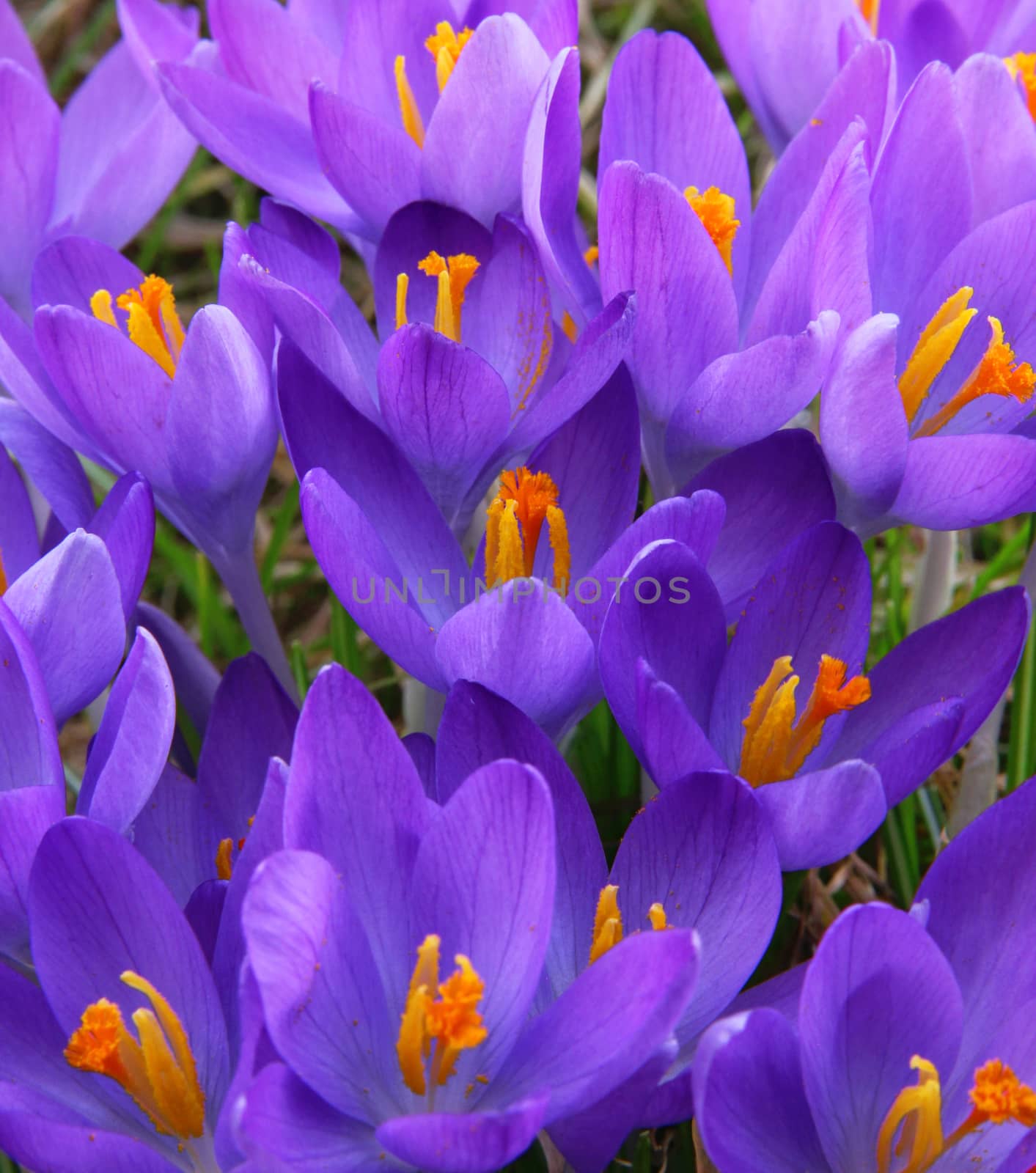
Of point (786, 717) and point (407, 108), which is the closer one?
point (786, 717)

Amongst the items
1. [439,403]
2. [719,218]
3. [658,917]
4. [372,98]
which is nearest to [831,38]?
[719,218]

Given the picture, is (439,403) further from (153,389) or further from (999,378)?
(999,378)

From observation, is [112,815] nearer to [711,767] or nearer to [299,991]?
[299,991]

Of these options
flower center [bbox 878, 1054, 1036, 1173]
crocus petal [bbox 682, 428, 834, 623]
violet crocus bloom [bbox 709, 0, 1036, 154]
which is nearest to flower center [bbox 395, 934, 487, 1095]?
flower center [bbox 878, 1054, 1036, 1173]

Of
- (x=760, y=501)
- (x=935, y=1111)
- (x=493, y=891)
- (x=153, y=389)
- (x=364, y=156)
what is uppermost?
(x=364, y=156)

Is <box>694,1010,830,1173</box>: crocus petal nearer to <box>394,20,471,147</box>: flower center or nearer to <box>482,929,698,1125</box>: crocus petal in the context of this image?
<box>482,929,698,1125</box>: crocus petal

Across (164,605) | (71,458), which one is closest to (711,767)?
(71,458)

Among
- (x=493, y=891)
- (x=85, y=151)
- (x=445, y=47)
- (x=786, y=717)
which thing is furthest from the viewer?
(x=85, y=151)

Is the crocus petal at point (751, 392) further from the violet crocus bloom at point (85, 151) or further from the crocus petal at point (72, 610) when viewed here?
the violet crocus bloom at point (85, 151)
